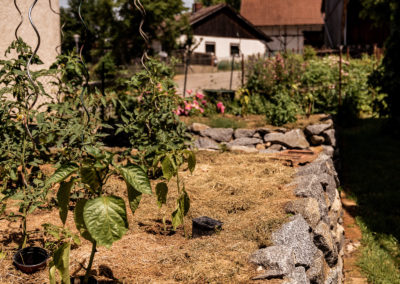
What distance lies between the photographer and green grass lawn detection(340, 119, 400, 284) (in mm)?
4547

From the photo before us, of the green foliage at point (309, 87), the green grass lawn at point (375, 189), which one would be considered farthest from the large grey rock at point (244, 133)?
the green grass lawn at point (375, 189)

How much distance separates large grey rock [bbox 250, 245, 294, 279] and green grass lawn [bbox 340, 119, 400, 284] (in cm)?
204

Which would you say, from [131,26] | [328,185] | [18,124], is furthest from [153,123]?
[131,26]

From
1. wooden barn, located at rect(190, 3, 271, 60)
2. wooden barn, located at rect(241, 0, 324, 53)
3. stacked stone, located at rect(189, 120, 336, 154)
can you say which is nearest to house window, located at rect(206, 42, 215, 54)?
wooden barn, located at rect(190, 3, 271, 60)

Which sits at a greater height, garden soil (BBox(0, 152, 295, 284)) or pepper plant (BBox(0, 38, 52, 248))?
pepper plant (BBox(0, 38, 52, 248))

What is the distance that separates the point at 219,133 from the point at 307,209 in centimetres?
400

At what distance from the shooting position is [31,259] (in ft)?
8.90

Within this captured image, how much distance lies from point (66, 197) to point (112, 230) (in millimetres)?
383

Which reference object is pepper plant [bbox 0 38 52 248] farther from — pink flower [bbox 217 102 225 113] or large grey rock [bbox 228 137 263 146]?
pink flower [bbox 217 102 225 113]

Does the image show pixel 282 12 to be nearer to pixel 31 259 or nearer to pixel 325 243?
pixel 325 243

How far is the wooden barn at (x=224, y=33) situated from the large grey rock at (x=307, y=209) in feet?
94.2

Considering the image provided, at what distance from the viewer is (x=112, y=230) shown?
1.89 meters

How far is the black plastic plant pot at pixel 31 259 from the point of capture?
102 inches

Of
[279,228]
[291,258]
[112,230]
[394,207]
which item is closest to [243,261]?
[291,258]
